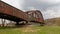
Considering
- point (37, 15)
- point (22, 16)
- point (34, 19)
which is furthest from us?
point (37, 15)

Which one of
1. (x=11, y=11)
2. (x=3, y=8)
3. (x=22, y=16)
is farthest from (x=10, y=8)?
(x=22, y=16)

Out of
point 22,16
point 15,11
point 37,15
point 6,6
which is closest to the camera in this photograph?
point 6,6

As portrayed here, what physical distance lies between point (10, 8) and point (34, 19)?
1924 centimetres

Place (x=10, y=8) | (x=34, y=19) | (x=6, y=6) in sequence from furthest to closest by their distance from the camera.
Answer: (x=34, y=19), (x=10, y=8), (x=6, y=6)

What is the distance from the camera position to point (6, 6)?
2709 centimetres

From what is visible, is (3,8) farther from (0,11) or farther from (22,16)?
(22,16)

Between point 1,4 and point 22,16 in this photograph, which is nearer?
point 1,4

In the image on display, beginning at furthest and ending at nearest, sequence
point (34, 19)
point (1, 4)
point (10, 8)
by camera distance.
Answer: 1. point (34, 19)
2. point (10, 8)
3. point (1, 4)

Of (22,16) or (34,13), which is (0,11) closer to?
(22,16)

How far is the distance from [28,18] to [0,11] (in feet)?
57.2

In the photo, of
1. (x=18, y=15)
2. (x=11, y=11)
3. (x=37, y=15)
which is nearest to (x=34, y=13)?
(x=37, y=15)

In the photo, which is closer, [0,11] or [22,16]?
[0,11]

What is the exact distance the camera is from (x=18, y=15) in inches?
1351

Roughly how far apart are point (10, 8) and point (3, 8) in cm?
307
